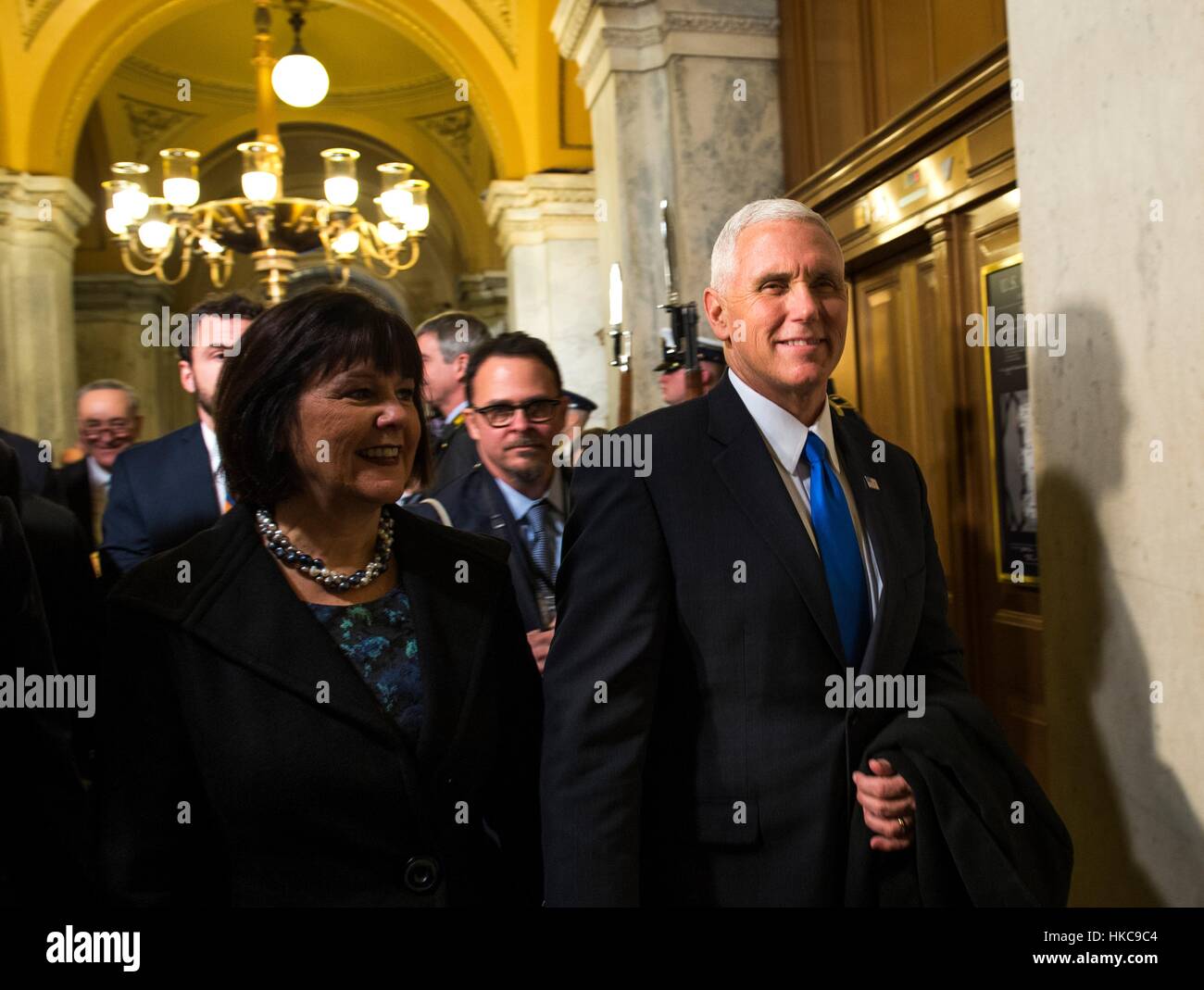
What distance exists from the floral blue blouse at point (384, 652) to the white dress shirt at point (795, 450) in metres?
0.63

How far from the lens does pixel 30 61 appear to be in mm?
9953

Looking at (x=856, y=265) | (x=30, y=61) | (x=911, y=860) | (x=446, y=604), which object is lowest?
(x=911, y=860)

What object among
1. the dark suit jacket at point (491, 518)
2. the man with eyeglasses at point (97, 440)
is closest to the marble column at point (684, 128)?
the man with eyeglasses at point (97, 440)

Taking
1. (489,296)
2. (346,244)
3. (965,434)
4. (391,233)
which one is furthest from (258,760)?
(489,296)

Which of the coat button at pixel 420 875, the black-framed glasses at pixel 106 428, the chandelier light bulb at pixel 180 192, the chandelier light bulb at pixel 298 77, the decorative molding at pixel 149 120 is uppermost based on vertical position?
the decorative molding at pixel 149 120

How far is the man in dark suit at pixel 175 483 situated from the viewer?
313cm

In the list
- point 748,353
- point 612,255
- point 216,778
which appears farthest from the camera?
A: point 612,255

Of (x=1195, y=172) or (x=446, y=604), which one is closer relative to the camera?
(x=446, y=604)

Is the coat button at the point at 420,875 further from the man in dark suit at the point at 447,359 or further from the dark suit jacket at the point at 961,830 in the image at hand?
the man in dark suit at the point at 447,359

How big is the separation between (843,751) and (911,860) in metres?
0.19

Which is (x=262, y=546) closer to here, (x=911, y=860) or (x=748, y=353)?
(x=748, y=353)

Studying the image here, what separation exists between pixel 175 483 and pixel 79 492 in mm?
2328

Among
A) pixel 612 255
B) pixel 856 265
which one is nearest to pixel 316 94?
pixel 612 255

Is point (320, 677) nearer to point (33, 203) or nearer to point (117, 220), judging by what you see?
point (117, 220)
